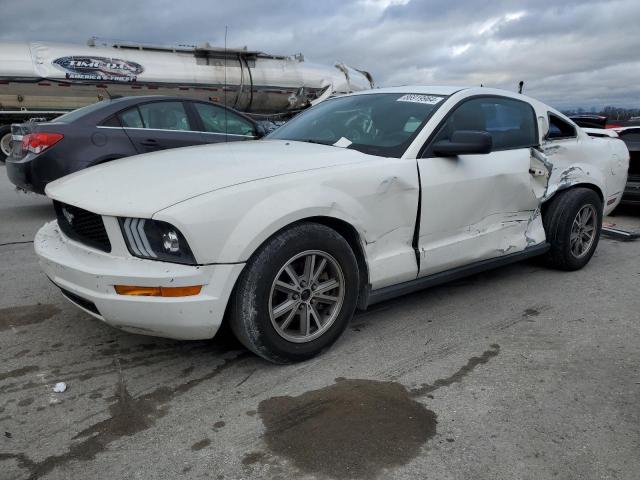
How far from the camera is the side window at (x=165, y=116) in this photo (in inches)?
259

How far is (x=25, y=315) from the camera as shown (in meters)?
3.72

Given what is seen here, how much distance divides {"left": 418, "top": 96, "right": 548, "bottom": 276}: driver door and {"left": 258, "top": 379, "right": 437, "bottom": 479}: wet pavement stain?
108cm

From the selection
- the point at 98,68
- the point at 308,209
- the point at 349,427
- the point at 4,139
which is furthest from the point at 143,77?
the point at 349,427

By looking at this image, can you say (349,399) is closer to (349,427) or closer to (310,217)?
(349,427)

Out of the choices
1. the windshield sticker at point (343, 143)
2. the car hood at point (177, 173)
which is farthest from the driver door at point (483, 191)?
the car hood at point (177, 173)

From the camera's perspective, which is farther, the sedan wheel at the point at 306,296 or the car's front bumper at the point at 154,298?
the sedan wheel at the point at 306,296

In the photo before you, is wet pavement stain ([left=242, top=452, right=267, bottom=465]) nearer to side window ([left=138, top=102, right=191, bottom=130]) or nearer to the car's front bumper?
the car's front bumper

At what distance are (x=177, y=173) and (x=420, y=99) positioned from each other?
1.84 m

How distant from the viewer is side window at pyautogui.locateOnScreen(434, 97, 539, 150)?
12.7 feet

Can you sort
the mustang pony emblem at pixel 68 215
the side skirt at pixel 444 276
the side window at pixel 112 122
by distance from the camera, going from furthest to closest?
1. the side window at pixel 112 122
2. the side skirt at pixel 444 276
3. the mustang pony emblem at pixel 68 215

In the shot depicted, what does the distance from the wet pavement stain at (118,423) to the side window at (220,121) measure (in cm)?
457

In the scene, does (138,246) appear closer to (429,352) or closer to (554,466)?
(429,352)

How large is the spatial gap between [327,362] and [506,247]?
1787 mm

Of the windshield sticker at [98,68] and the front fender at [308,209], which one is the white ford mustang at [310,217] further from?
the windshield sticker at [98,68]
